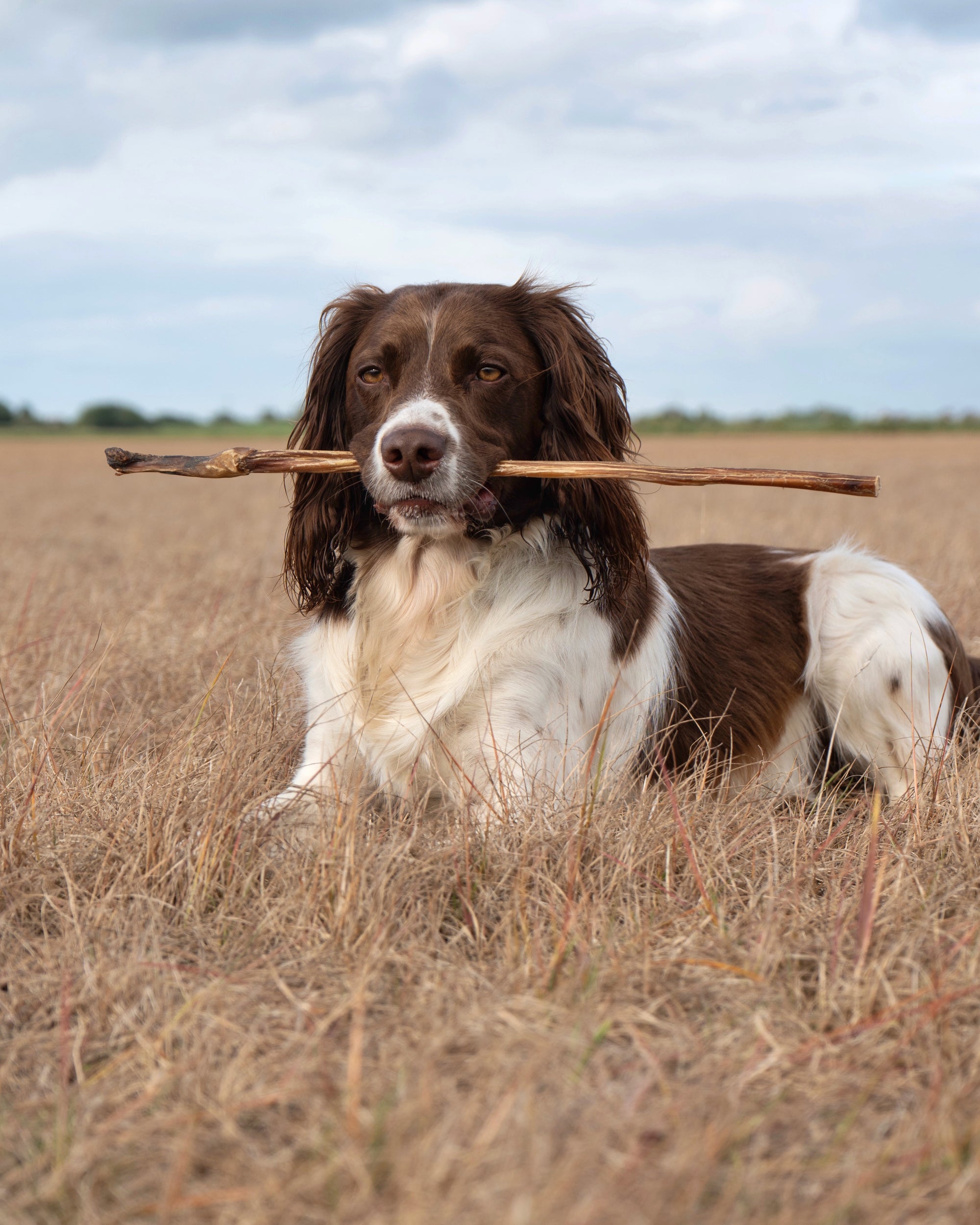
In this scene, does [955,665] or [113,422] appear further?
[113,422]

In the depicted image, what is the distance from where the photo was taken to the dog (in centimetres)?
297

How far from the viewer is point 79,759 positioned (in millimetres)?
3170

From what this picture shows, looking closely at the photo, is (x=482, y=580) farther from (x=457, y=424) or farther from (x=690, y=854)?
(x=690, y=854)

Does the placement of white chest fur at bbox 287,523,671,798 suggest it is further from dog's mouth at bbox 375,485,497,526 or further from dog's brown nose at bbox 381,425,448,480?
dog's brown nose at bbox 381,425,448,480

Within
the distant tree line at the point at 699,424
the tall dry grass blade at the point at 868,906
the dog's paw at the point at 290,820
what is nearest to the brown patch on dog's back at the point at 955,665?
the tall dry grass blade at the point at 868,906

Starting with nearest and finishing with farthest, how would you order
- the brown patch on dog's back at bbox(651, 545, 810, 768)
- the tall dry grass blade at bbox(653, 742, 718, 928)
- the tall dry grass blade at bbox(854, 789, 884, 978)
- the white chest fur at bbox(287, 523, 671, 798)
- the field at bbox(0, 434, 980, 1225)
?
the field at bbox(0, 434, 980, 1225), the tall dry grass blade at bbox(854, 789, 884, 978), the tall dry grass blade at bbox(653, 742, 718, 928), the white chest fur at bbox(287, 523, 671, 798), the brown patch on dog's back at bbox(651, 545, 810, 768)

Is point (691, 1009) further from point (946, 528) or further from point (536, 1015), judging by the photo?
point (946, 528)

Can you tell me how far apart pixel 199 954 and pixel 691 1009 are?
0.95 meters

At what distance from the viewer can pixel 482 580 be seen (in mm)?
3178

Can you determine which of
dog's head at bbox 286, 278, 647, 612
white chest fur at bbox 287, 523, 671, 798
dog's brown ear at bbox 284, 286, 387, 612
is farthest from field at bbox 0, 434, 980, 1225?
dog's head at bbox 286, 278, 647, 612

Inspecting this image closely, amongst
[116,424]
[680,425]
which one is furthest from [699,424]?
[116,424]

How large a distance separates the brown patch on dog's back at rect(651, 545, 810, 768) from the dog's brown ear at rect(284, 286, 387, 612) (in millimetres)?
1121

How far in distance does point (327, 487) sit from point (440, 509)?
0.52m

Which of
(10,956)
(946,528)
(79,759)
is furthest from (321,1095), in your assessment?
(946,528)
